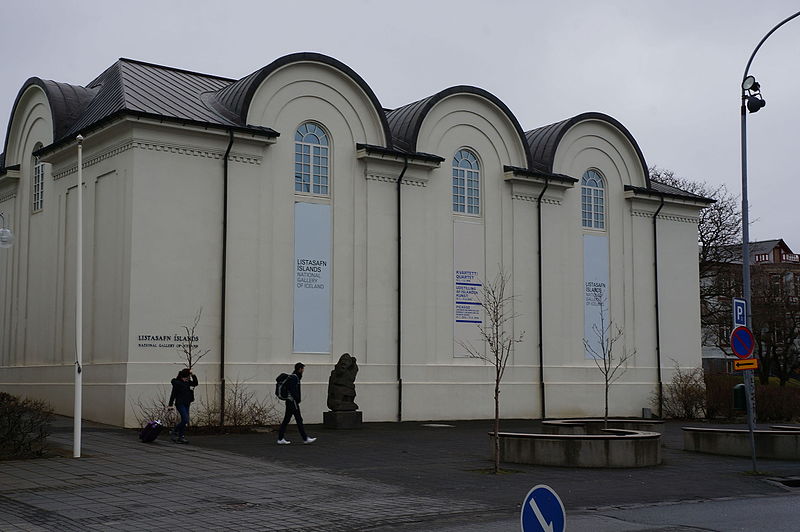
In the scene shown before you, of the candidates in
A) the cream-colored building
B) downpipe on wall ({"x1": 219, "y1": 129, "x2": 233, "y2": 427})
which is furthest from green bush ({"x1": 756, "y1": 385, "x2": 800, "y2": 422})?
downpipe on wall ({"x1": 219, "y1": 129, "x2": 233, "y2": 427})

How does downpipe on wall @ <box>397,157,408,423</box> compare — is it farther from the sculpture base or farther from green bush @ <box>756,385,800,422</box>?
green bush @ <box>756,385,800,422</box>

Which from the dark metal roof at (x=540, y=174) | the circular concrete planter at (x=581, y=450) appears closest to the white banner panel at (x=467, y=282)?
the dark metal roof at (x=540, y=174)

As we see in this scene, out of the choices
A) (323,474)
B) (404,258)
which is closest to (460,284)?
(404,258)

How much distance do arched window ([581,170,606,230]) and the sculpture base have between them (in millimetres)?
13728

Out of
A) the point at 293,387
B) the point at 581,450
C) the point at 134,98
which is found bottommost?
the point at 581,450

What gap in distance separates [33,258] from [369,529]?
22960 mm

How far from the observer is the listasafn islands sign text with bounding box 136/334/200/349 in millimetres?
25719

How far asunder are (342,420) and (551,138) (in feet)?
48.4

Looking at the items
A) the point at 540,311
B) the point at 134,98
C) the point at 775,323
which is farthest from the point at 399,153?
the point at 775,323

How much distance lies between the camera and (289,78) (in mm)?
29391

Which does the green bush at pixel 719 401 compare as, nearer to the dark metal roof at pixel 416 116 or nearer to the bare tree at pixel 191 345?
the dark metal roof at pixel 416 116

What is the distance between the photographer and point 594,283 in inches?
1417

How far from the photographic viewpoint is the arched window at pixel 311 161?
29.5 m

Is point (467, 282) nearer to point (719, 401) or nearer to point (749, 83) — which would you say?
point (719, 401)
